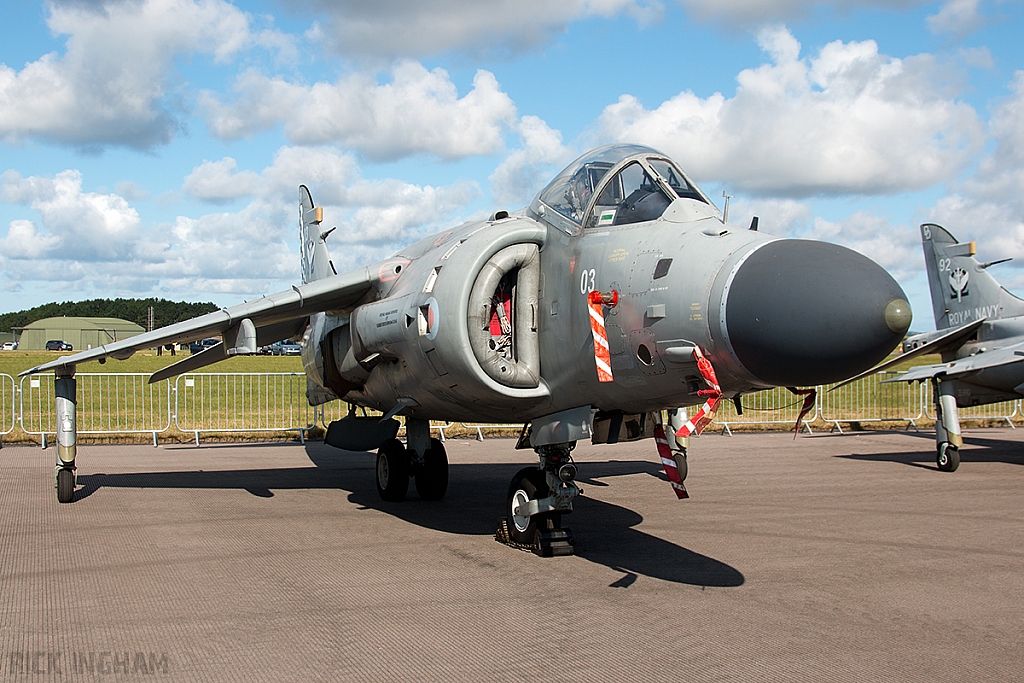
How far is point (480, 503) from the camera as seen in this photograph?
10031 mm

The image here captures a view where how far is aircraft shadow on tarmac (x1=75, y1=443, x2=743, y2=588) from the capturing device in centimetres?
671

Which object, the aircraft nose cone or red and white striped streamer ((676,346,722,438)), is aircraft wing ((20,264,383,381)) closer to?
red and white striped streamer ((676,346,722,438))

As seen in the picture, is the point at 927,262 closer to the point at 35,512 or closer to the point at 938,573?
the point at 938,573

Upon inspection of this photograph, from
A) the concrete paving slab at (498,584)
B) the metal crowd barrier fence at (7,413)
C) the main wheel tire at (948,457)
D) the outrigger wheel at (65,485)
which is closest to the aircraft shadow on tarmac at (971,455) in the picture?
the main wheel tire at (948,457)

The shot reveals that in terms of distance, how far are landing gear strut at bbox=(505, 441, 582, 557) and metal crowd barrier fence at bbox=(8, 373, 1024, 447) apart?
763 cm

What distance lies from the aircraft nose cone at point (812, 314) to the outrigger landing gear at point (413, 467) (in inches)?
223

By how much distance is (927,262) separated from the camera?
1780 cm

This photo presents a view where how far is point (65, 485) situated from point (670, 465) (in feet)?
23.7

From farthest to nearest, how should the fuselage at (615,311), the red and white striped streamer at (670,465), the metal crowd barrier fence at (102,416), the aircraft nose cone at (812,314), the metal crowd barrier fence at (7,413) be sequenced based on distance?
1. the metal crowd barrier fence at (102,416)
2. the metal crowd barrier fence at (7,413)
3. the red and white striped streamer at (670,465)
4. the fuselage at (615,311)
5. the aircraft nose cone at (812,314)

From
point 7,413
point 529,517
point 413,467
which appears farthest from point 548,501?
point 7,413

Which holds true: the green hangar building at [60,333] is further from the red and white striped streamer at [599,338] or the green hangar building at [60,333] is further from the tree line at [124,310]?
the red and white striped streamer at [599,338]

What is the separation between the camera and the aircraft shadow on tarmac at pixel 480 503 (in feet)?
22.0

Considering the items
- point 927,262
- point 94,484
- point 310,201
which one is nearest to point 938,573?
point 94,484

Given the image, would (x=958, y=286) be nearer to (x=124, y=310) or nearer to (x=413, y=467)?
(x=413, y=467)
